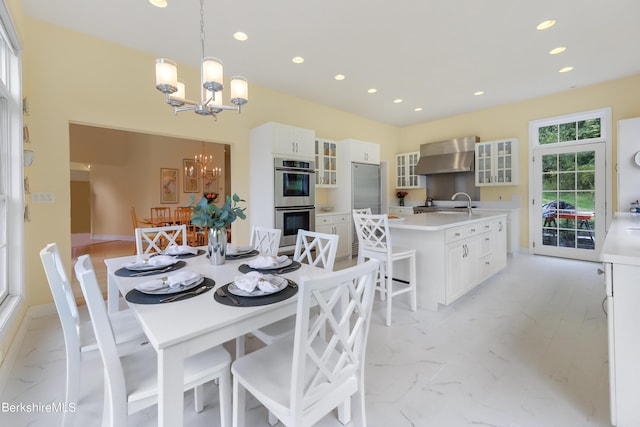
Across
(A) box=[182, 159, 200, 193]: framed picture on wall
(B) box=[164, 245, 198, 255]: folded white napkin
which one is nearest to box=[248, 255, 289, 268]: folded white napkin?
(B) box=[164, 245, 198, 255]: folded white napkin

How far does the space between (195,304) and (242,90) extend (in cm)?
158

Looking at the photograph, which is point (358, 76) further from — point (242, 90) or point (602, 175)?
point (602, 175)

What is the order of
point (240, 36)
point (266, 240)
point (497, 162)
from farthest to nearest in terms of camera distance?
1. point (497, 162)
2. point (240, 36)
3. point (266, 240)

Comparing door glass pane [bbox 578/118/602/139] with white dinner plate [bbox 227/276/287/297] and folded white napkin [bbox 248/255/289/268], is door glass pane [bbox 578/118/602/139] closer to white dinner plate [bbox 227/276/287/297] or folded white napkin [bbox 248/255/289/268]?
folded white napkin [bbox 248/255/289/268]

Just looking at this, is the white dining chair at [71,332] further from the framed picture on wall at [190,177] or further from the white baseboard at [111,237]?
the white baseboard at [111,237]

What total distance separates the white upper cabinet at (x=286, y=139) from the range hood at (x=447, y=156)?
2.97m

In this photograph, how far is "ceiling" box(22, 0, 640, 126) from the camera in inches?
101

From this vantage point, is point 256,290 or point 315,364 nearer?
point 315,364

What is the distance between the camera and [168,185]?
7391 millimetres

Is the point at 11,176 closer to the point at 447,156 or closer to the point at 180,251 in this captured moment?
the point at 180,251

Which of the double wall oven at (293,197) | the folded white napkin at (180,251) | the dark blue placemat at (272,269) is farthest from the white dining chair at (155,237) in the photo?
the double wall oven at (293,197)

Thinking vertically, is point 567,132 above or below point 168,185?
above

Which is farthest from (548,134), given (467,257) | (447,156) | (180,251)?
(180,251)

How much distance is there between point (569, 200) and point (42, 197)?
7406 millimetres
